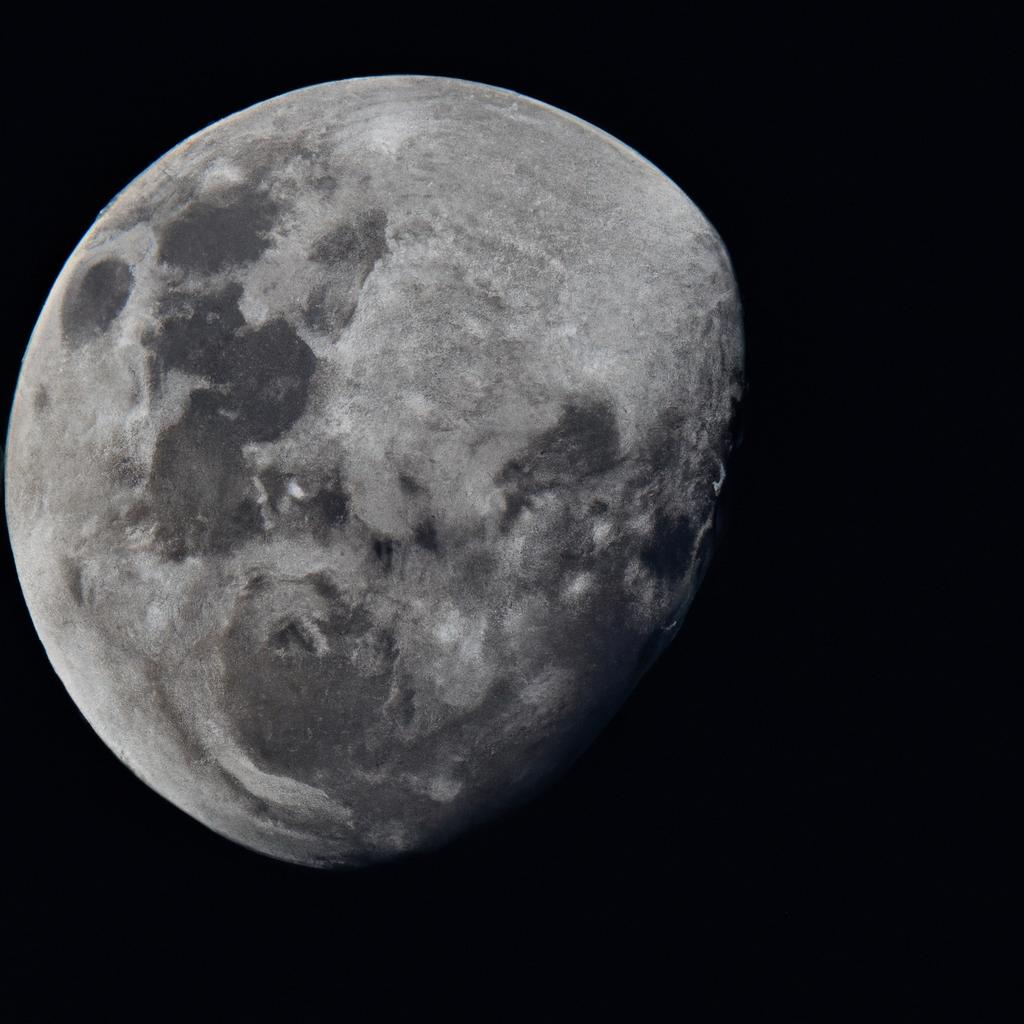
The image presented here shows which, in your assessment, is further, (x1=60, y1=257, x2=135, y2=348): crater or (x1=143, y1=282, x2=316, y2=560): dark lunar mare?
(x1=60, y1=257, x2=135, y2=348): crater

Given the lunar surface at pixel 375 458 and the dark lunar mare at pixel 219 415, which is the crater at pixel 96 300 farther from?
the dark lunar mare at pixel 219 415

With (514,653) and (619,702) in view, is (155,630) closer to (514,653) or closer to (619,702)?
(514,653)

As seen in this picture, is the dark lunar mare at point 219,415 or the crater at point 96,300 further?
the crater at point 96,300

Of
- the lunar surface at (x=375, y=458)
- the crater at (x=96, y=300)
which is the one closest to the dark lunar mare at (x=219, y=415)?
the lunar surface at (x=375, y=458)

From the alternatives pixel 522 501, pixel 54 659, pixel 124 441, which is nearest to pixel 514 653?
pixel 522 501

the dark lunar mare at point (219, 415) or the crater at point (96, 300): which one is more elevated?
the crater at point (96, 300)

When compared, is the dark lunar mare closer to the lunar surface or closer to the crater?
the lunar surface

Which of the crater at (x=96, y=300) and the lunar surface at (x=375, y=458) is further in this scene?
the crater at (x=96, y=300)

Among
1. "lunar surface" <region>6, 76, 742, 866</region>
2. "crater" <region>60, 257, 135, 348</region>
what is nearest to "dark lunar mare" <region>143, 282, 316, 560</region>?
"lunar surface" <region>6, 76, 742, 866</region>
